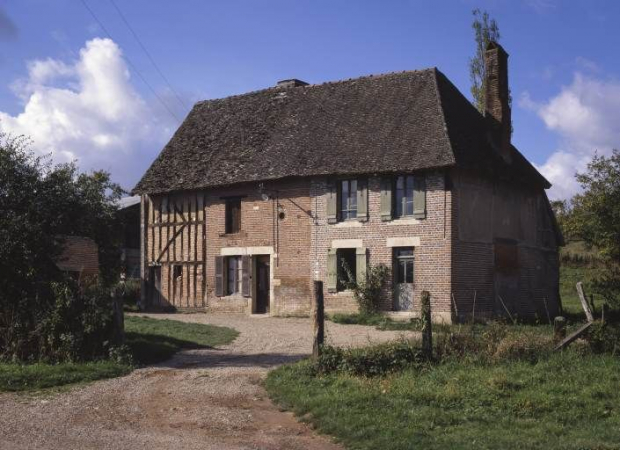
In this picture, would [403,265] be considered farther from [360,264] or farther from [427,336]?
[427,336]

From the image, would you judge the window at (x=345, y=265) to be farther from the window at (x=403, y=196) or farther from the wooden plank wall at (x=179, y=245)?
the wooden plank wall at (x=179, y=245)

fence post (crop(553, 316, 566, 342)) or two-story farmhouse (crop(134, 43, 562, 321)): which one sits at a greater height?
two-story farmhouse (crop(134, 43, 562, 321))

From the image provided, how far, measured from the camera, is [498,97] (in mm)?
26094

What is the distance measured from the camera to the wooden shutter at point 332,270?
77.1ft

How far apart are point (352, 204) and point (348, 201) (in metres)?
0.18

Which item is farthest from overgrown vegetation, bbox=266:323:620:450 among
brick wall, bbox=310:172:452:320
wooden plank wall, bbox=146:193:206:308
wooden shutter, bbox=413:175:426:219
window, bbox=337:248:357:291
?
wooden plank wall, bbox=146:193:206:308

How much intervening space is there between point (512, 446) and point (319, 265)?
16740 millimetres

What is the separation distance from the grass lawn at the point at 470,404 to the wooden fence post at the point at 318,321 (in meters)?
0.40

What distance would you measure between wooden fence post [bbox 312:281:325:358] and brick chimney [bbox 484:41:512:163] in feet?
50.2

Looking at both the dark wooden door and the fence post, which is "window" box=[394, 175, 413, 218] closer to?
the dark wooden door

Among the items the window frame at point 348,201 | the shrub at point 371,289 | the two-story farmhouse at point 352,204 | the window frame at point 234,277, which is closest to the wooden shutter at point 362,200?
the two-story farmhouse at point 352,204

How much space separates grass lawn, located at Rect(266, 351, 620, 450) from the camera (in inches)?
304

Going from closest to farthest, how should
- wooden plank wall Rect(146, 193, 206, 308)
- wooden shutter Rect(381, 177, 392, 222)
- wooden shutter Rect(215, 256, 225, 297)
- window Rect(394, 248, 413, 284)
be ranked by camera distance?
1. window Rect(394, 248, 413, 284)
2. wooden shutter Rect(381, 177, 392, 222)
3. wooden shutter Rect(215, 256, 225, 297)
4. wooden plank wall Rect(146, 193, 206, 308)

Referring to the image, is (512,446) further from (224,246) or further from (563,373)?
(224,246)
